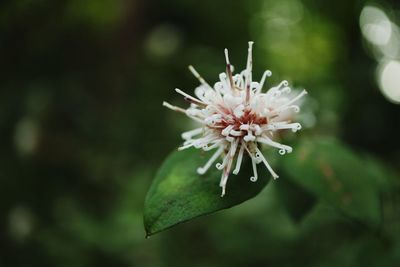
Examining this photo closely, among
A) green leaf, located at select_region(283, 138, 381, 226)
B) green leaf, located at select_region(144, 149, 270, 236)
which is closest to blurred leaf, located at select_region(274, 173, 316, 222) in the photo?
green leaf, located at select_region(283, 138, 381, 226)

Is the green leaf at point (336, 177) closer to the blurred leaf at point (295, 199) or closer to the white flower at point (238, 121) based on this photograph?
the blurred leaf at point (295, 199)

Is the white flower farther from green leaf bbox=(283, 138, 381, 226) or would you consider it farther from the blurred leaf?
the blurred leaf

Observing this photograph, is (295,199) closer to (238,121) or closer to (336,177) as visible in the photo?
(336,177)

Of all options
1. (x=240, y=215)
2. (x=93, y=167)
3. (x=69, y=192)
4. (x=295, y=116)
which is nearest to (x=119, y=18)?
(x=93, y=167)

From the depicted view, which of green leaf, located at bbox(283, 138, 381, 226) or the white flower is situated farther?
green leaf, located at bbox(283, 138, 381, 226)

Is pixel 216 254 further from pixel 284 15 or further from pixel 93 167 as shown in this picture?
pixel 284 15
